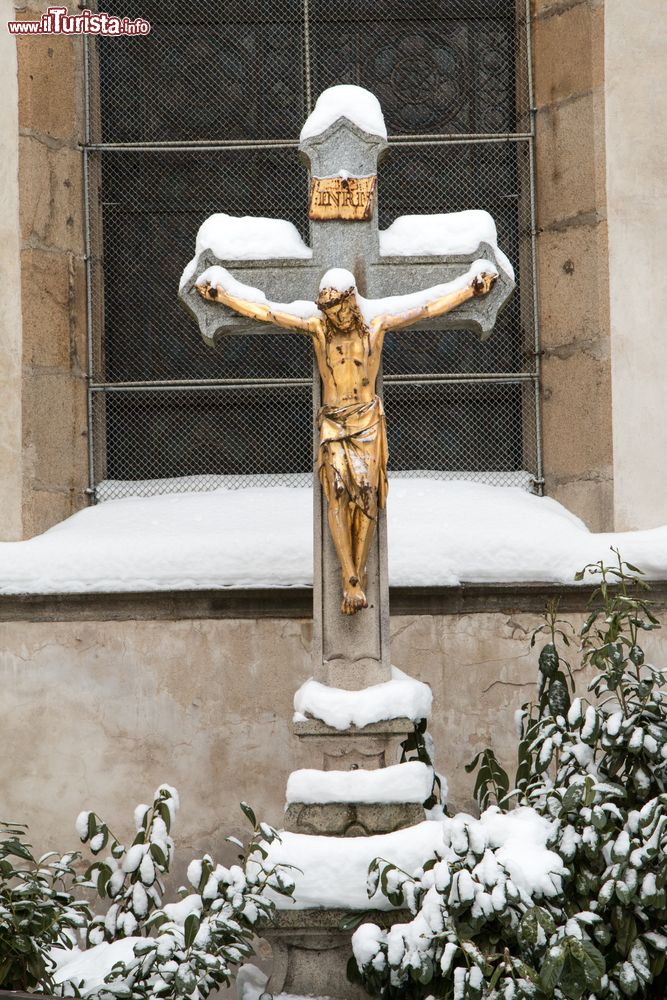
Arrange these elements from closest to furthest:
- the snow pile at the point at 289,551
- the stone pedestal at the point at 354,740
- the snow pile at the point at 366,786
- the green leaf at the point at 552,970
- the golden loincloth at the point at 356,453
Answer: the green leaf at the point at 552,970, the snow pile at the point at 366,786, the stone pedestal at the point at 354,740, the golden loincloth at the point at 356,453, the snow pile at the point at 289,551

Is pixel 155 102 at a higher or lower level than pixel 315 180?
higher

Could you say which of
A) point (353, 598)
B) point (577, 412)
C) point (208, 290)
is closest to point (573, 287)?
point (577, 412)

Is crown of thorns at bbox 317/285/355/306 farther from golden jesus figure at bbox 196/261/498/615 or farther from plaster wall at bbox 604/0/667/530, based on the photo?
plaster wall at bbox 604/0/667/530

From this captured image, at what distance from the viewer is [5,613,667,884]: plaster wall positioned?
6328 millimetres

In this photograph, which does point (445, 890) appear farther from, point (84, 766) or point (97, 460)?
point (97, 460)

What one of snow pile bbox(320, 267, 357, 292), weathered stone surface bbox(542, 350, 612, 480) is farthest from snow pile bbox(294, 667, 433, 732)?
weathered stone surface bbox(542, 350, 612, 480)

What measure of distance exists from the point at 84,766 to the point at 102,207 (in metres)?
2.55

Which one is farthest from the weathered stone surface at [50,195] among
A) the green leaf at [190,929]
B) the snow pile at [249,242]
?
the green leaf at [190,929]

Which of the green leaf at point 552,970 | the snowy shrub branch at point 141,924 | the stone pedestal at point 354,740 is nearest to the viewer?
the green leaf at point 552,970

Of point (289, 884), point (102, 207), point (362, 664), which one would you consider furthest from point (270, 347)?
point (289, 884)

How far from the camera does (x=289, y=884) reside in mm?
4199

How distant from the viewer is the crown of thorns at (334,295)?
4738 mm

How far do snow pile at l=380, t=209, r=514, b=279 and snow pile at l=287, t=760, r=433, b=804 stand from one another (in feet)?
5.32

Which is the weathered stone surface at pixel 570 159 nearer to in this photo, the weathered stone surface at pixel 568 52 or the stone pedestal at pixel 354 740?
the weathered stone surface at pixel 568 52
